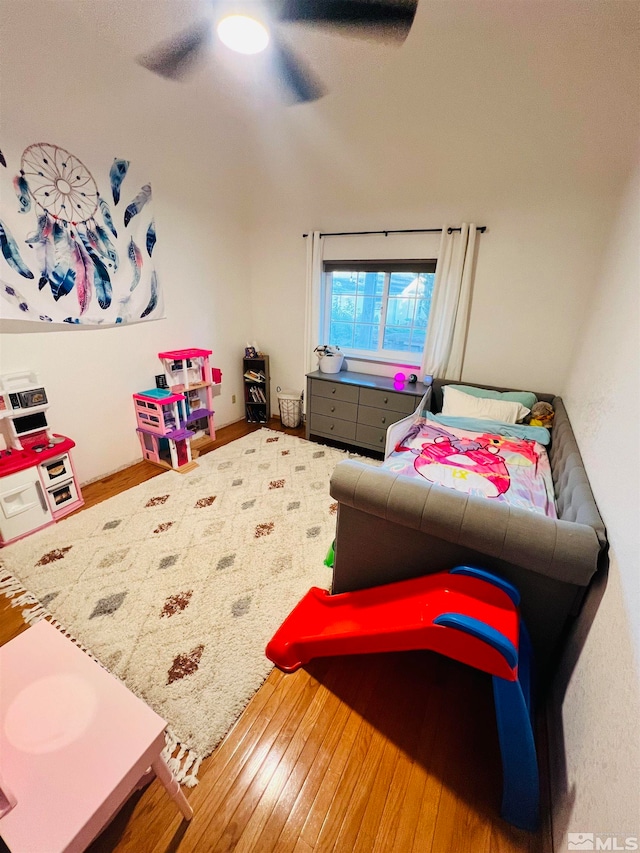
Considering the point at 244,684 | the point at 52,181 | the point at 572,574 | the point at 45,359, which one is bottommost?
the point at 244,684

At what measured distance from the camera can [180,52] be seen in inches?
53.6

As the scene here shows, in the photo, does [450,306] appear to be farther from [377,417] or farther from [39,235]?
[39,235]

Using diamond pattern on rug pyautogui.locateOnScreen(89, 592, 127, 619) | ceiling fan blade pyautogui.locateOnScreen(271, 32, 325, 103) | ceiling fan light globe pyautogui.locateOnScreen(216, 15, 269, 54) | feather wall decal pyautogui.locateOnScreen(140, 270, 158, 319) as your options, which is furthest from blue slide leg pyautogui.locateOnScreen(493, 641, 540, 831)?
feather wall decal pyautogui.locateOnScreen(140, 270, 158, 319)

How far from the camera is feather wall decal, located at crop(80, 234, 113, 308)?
2172mm

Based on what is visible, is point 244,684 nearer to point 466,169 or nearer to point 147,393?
point 147,393

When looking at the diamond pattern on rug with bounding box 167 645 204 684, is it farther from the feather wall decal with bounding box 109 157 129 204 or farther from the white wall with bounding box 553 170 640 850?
the feather wall decal with bounding box 109 157 129 204

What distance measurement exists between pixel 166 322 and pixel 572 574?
10.3ft

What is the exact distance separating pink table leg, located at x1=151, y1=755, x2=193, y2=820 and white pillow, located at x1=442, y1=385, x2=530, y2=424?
8.04 ft

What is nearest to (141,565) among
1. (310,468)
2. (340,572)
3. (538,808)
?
(340,572)

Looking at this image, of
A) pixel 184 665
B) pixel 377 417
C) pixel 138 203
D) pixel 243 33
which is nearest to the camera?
pixel 243 33

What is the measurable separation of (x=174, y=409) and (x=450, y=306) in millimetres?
2513

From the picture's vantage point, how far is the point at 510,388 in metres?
2.74

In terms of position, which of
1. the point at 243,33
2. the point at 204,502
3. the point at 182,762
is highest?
the point at 243,33

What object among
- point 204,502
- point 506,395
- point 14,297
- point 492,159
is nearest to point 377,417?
point 506,395
